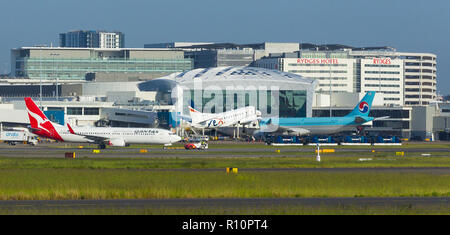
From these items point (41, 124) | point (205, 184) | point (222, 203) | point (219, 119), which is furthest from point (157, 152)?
point (219, 119)

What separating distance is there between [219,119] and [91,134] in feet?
221

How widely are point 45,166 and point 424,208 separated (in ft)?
118

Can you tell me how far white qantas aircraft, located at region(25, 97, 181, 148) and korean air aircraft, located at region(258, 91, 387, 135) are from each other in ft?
158

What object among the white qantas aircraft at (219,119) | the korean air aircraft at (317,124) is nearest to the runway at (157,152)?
the korean air aircraft at (317,124)

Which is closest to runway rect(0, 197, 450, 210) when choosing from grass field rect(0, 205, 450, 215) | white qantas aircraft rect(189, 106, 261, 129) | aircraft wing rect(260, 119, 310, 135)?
grass field rect(0, 205, 450, 215)

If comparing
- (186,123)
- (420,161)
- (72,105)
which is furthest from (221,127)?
(420,161)

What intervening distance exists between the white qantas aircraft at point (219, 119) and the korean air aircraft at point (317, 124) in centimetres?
959

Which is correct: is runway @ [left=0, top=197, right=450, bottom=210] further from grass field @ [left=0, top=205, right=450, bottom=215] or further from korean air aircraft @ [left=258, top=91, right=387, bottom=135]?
korean air aircraft @ [left=258, top=91, right=387, bottom=135]

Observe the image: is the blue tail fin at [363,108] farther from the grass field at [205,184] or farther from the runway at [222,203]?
the runway at [222,203]

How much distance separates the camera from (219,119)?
555 feet

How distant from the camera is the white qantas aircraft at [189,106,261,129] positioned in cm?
16662

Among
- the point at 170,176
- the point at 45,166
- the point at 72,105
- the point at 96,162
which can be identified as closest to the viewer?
the point at 170,176
